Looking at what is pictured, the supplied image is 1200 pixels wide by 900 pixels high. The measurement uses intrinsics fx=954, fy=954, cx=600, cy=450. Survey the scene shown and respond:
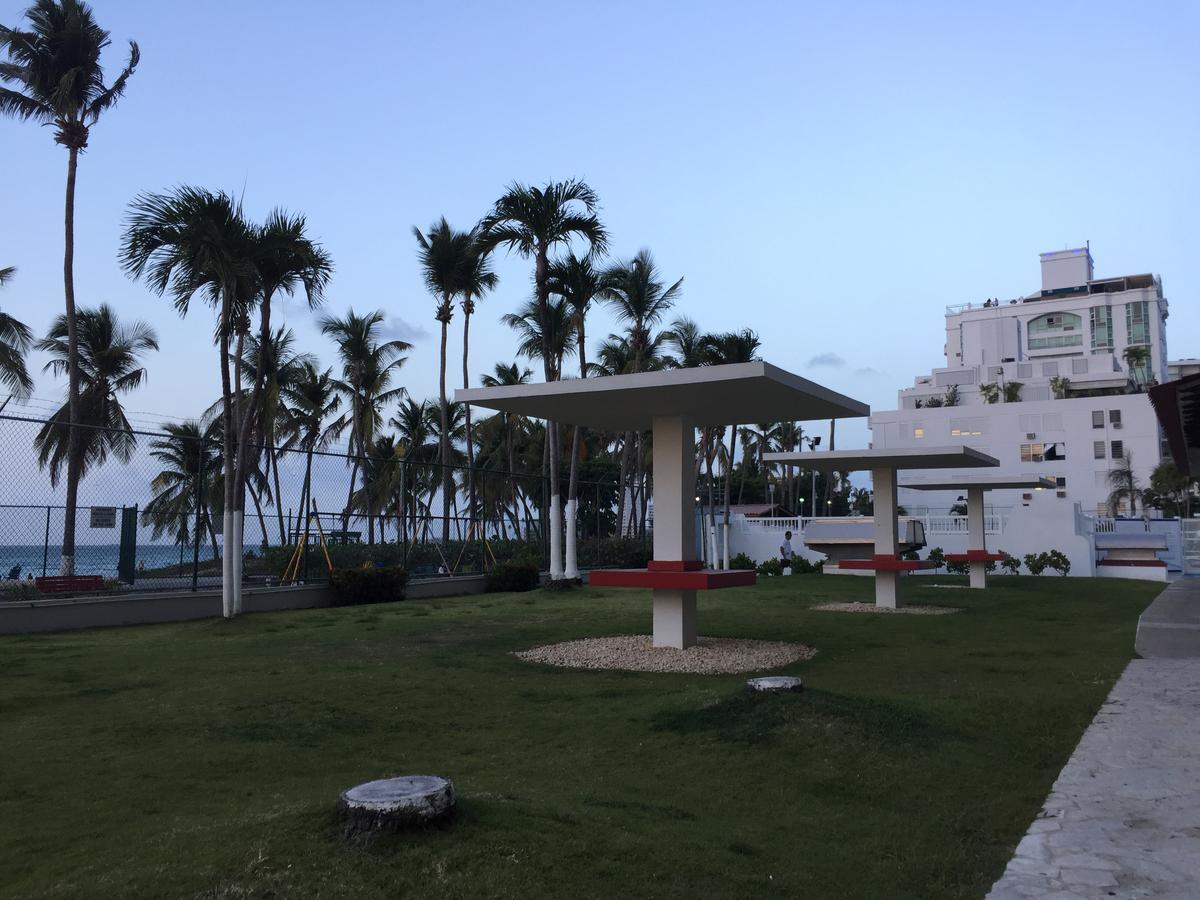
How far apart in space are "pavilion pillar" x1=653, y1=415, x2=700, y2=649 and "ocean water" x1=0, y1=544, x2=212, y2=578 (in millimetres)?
9644

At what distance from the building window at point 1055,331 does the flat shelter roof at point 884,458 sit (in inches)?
3766

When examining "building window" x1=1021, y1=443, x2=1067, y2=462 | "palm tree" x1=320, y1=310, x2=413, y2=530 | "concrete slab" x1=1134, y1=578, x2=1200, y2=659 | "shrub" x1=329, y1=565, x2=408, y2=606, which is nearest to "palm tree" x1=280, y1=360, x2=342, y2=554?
"palm tree" x1=320, y1=310, x2=413, y2=530

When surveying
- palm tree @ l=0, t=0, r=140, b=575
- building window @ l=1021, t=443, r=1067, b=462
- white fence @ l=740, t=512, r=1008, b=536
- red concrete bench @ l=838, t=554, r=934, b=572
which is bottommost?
red concrete bench @ l=838, t=554, r=934, b=572

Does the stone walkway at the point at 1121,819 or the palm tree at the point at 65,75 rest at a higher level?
the palm tree at the point at 65,75

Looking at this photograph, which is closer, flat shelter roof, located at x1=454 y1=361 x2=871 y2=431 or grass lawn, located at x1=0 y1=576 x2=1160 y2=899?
grass lawn, located at x1=0 y1=576 x2=1160 y2=899

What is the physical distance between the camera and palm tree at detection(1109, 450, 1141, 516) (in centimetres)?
6399

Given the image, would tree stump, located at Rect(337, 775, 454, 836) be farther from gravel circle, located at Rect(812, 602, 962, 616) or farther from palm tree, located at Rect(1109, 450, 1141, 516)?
palm tree, located at Rect(1109, 450, 1141, 516)

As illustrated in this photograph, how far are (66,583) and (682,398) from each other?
1097 cm

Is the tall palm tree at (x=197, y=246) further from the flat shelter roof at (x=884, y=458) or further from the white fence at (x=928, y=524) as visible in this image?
the white fence at (x=928, y=524)

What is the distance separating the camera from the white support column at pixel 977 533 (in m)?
25.0

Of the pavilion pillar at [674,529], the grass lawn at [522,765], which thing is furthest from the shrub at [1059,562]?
the pavilion pillar at [674,529]

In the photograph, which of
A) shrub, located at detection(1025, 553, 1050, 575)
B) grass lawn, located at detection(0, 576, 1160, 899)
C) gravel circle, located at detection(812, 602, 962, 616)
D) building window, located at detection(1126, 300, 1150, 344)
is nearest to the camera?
grass lawn, located at detection(0, 576, 1160, 899)

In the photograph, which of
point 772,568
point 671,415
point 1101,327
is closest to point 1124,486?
point 772,568

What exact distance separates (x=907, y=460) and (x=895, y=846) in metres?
15.9
